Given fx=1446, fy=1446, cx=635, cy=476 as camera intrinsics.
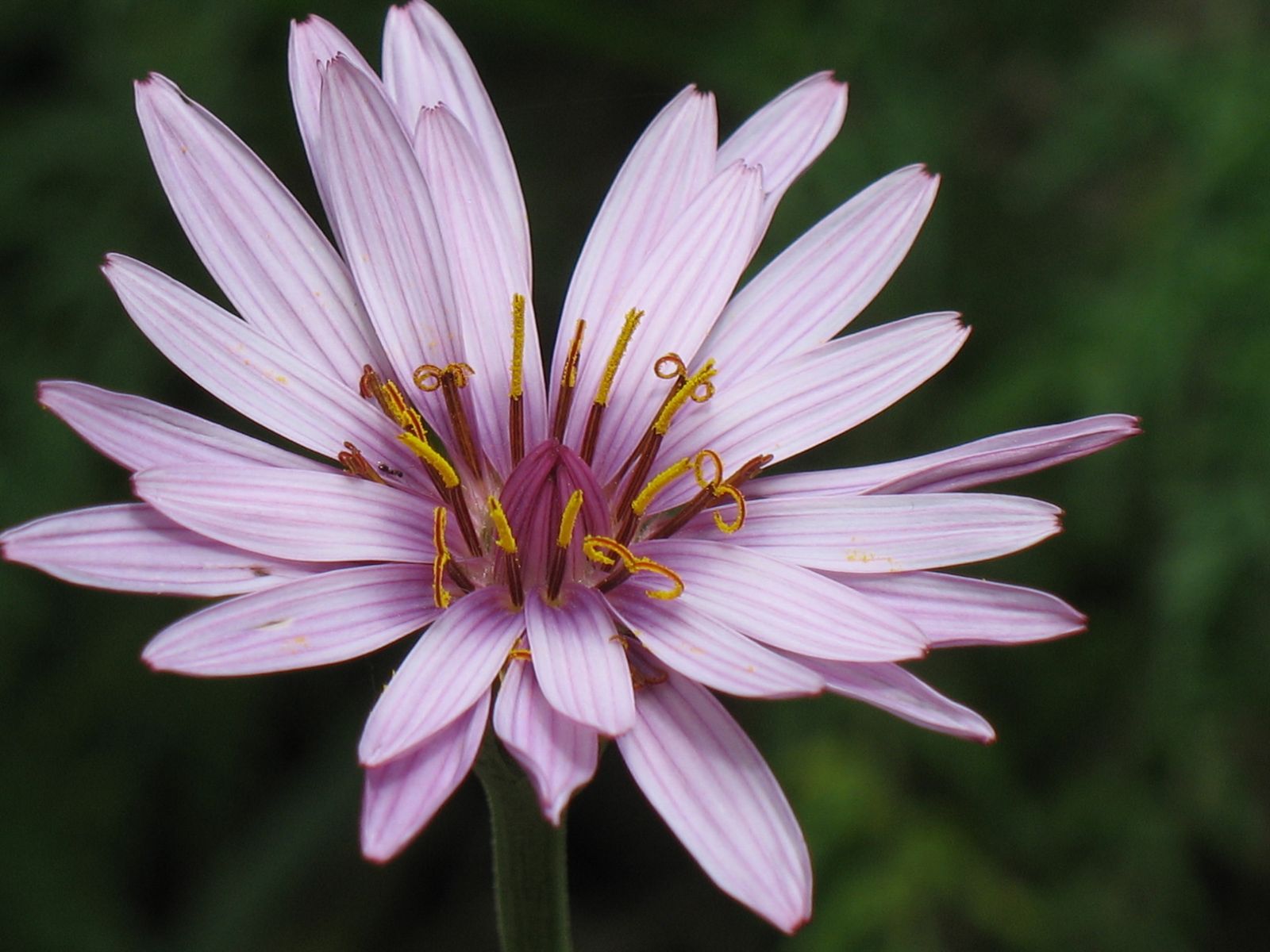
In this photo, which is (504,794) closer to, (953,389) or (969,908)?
(969,908)

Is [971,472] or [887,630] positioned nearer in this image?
[887,630]

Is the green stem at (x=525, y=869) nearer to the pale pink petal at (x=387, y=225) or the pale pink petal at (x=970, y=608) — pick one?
the pale pink petal at (x=970, y=608)

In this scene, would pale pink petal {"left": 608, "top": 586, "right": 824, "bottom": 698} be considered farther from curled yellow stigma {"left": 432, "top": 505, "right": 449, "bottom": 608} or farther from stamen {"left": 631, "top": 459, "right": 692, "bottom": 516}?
A: curled yellow stigma {"left": 432, "top": 505, "right": 449, "bottom": 608}

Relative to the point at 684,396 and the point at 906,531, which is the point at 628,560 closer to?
the point at 684,396

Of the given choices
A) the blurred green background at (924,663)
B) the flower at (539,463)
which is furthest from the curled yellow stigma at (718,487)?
the blurred green background at (924,663)

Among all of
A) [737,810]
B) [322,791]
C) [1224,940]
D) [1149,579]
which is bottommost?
[1224,940]

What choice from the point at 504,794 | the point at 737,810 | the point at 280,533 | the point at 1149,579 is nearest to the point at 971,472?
the point at 737,810
